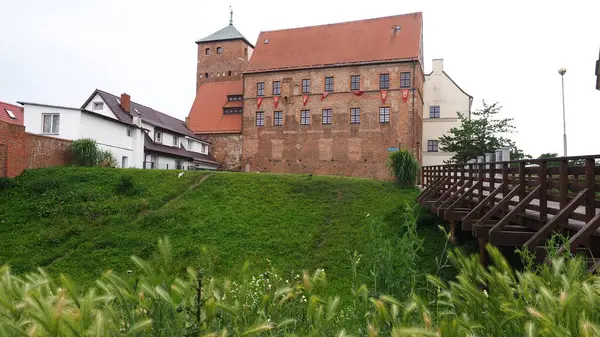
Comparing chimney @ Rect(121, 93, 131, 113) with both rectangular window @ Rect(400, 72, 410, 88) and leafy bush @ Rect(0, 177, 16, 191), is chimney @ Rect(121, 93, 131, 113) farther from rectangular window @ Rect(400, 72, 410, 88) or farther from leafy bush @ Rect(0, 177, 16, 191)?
rectangular window @ Rect(400, 72, 410, 88)

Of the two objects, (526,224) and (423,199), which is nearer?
(526,224)

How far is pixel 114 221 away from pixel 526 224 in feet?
50.5

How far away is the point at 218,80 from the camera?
48219mm

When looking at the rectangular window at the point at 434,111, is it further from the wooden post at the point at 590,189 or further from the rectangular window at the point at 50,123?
the wooden post at the point at 590,189

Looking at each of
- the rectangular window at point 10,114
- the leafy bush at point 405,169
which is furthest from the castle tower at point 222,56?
the leafy bush at point 405,169

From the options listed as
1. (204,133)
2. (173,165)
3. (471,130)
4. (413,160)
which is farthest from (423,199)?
(204,133)

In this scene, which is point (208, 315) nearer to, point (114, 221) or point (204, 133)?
point (114, 221)

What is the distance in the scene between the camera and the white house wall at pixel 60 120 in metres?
26.8

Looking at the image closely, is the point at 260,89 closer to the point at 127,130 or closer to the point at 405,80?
the point at 405,80

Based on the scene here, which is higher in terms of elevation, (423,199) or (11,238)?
(423,199)

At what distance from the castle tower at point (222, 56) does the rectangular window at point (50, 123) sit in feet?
75.0

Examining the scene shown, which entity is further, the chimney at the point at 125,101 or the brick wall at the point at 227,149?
A: the brick wall at the point at 227,149

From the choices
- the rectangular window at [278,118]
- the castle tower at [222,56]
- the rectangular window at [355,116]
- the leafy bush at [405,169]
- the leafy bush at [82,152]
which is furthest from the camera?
the castle tower at [222,56]

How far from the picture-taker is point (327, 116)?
3956 centimetres
